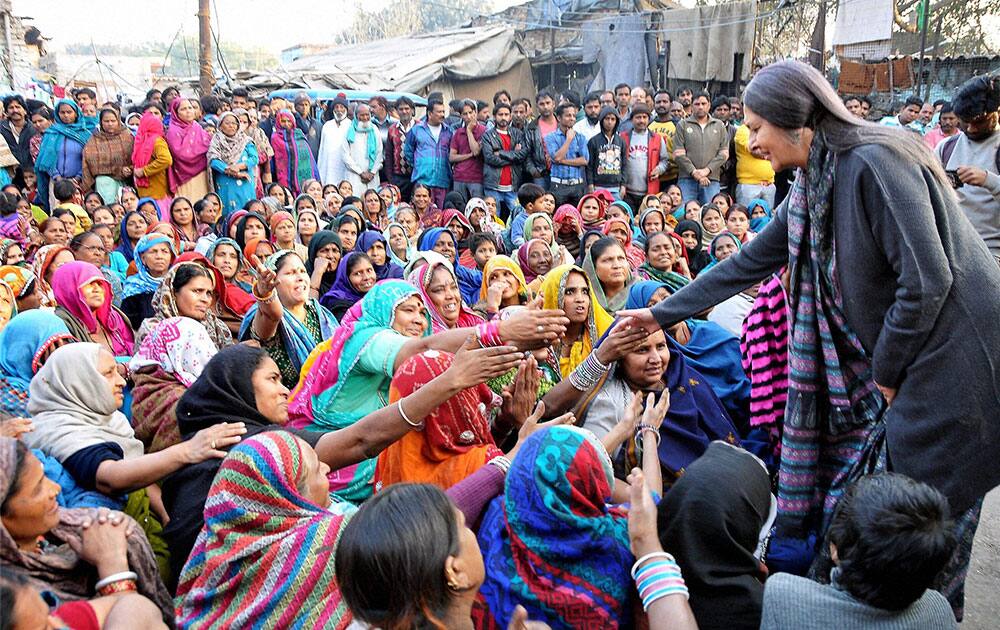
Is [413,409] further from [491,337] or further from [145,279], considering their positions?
[145,279]

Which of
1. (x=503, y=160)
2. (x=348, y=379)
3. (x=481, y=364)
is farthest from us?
(x=503, y=160)

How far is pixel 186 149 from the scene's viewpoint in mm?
9156

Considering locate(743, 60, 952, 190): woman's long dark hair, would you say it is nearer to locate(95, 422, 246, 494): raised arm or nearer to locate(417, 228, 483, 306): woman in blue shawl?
locate(95, 422, 246, 494): raised arm

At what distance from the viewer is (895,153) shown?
6.52ft

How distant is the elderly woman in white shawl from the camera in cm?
257

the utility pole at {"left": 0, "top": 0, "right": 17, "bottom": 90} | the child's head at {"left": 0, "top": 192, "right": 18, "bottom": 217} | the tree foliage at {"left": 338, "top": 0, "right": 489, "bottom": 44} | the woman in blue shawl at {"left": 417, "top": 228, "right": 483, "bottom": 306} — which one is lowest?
the woman in blue shawl at {"left": 417, "top": 228, "right": 483, "bottom": 306}

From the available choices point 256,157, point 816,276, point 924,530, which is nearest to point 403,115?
point 256,157

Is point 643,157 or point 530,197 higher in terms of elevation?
point 643,157

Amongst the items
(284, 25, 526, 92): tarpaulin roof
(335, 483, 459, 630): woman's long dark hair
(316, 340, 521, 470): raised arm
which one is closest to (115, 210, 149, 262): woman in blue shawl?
(316, 340, 521, 470): raised arm

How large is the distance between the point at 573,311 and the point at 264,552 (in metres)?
2.30

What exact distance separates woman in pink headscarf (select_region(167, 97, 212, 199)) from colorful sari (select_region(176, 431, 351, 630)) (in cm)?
807

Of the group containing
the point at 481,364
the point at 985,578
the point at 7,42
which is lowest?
the point at 985,578

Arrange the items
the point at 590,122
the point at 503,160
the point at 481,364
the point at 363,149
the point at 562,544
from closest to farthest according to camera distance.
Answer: the point at 562,544, the point at 481,364, the point at 503,160, the point at 590,122, the point at 363,149

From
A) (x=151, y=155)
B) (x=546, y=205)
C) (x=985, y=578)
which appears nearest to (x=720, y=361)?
(x=985, y=578)
